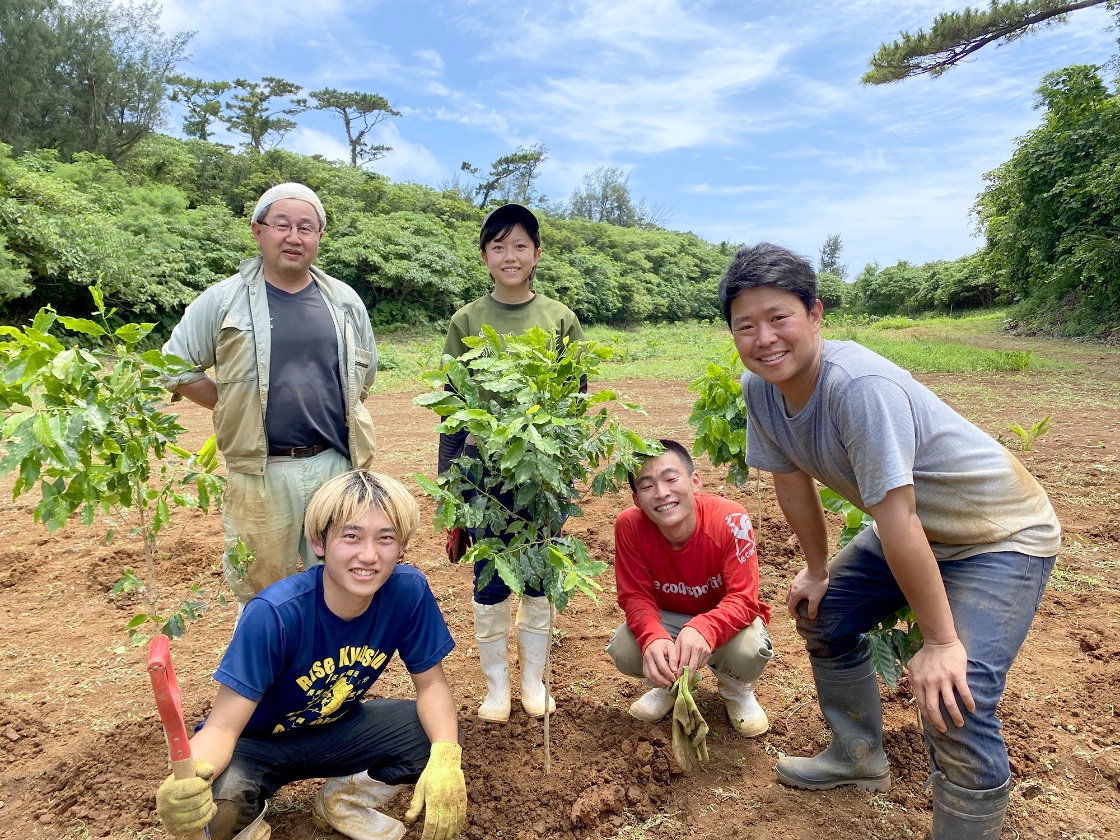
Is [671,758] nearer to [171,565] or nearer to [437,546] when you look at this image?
[437,546]

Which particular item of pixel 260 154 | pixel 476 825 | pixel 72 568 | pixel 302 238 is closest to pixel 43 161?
pixel 260 154

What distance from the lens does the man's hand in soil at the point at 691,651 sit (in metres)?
2.20

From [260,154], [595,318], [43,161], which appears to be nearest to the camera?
[43,161]

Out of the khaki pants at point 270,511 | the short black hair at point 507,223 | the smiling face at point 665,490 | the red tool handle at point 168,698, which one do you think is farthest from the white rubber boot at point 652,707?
the short black hair at point 507,223

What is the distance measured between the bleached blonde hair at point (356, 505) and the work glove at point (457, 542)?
0.71m

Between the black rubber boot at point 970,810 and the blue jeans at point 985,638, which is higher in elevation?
the blue jeans at point 985,638

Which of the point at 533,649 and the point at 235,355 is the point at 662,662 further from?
the point at 235,355

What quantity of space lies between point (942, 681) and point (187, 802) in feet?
5.88

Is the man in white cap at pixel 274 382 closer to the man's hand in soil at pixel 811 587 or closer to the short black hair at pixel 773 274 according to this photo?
the short black hair at pixel 773 274

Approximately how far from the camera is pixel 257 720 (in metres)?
1.96

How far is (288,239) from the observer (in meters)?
2.47

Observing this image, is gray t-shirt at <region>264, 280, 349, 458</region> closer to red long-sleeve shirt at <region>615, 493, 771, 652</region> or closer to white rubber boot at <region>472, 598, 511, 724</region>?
white rubber boot at <region>472, 598, 511, 724</region>

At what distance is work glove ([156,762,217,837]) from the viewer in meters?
1.59

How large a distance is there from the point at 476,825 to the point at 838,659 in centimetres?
124
